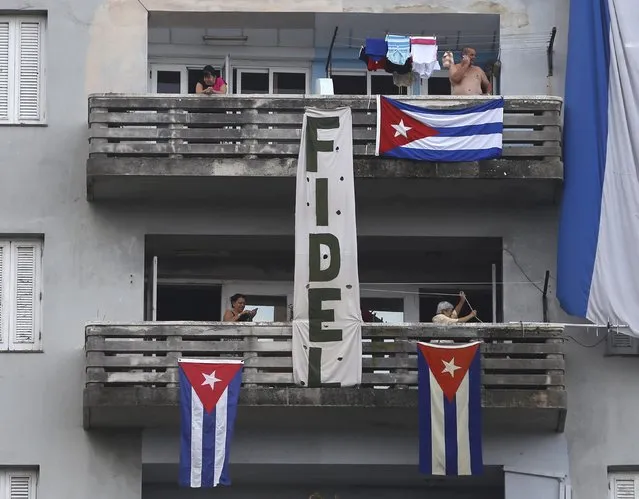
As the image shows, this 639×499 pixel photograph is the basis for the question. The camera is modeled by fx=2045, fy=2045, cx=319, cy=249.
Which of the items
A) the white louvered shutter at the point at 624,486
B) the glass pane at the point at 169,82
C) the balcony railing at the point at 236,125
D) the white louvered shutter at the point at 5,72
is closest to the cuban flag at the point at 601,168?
the balcony railing at the point at 236,125

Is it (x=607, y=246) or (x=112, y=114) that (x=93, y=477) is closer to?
(x=112, y=114)

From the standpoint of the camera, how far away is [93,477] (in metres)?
35.2

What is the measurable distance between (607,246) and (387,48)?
5422mm

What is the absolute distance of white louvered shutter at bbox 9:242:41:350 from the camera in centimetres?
3591

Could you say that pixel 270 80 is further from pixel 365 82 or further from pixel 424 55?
pixel 424 55

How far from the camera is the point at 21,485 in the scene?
35344mm

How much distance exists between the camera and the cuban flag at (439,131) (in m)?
35.5

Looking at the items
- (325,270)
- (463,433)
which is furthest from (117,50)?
(463,433)

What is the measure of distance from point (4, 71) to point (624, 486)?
13255 mm

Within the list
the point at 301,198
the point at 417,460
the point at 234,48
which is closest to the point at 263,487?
the point at 417,460

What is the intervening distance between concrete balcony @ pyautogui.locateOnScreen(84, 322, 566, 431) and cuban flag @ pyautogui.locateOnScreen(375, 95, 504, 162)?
3026 mm

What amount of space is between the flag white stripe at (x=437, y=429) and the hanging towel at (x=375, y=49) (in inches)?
250

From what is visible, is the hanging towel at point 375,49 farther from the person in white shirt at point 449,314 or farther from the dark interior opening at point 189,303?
the dark interior opening at point 189,303

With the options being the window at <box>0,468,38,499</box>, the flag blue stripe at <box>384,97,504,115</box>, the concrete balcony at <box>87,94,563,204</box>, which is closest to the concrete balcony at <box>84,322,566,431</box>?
Answer: the window at <box>0,468,38,499</box>
